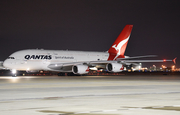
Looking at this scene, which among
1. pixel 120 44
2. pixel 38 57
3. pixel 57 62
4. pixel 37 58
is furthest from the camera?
pixel 120 44

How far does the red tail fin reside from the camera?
56.2 meters

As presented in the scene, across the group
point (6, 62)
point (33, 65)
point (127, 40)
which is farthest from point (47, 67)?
point (127, 40)

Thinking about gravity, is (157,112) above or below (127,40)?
below

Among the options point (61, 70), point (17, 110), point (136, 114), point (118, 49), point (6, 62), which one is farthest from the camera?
point (118, 49)

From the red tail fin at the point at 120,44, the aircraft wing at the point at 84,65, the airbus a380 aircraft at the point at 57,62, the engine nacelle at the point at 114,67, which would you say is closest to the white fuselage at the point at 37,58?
the airbus a380 aircraft at the point at 57,62

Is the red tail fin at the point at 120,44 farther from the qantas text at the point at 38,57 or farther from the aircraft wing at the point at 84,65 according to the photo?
the qantas text at the point at 38,57

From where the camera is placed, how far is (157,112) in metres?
10.7

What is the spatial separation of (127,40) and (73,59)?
1206 cm

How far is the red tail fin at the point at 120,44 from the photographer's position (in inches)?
2213

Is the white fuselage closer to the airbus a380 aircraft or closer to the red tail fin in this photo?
the airbus a380 aircraft

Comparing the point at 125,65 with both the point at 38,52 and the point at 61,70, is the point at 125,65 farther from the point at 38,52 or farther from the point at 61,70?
the point at 38,52

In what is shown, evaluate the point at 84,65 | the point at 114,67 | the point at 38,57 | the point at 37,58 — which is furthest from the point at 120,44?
the point at 37,58

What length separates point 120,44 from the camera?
184 ft

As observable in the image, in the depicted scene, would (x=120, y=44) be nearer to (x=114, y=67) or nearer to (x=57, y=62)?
(x=114, y=67)
